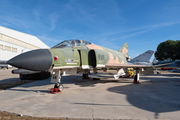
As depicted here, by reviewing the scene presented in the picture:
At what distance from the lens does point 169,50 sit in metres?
39.2

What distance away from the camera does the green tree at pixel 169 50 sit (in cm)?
3738

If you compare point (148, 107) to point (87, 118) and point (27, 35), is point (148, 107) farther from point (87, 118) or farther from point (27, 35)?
point (27, 35)

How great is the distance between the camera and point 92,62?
7422mm

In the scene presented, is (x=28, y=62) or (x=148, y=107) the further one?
(x=28, y=62)

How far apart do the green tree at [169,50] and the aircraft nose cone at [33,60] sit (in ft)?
146

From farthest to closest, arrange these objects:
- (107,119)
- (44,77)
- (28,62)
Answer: (44,77) → (28,62) → (107,119)

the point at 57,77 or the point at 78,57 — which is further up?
the point at 78,57

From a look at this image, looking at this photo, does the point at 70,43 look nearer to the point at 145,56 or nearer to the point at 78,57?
the point at 78,57

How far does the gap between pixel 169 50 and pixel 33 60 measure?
46.0 m

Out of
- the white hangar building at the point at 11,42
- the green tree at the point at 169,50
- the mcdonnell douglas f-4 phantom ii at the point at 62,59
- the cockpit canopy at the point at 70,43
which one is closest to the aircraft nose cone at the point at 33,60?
the mcdonnell douglas f-4 phantom ii at the point at 62,59

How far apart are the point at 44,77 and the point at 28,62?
8.30m

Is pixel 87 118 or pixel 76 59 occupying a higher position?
pixel 76 59

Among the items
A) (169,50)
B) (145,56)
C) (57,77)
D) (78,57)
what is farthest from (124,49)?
(169,50)

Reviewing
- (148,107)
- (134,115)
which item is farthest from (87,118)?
(148,107)
